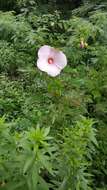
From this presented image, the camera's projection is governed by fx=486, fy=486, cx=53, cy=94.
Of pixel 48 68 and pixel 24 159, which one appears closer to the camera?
pixel 24 159

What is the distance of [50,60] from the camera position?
2840 mm

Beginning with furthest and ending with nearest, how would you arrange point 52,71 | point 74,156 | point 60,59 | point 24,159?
1. point 60,59
2. point 52,71
3. point 74,156
4. point 24,159

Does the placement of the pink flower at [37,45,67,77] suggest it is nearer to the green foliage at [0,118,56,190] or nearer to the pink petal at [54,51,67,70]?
the pink petal at [54,51,67,70]

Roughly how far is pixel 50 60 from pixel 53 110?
0.29 metres

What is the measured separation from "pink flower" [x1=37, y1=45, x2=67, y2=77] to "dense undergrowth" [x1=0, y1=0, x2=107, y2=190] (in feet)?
0.23

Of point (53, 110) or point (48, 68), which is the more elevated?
point (48, 68)

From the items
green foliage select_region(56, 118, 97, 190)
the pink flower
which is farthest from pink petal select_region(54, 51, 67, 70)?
green foliage select_region(56, 118, 97, 190)

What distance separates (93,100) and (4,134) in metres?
1.37

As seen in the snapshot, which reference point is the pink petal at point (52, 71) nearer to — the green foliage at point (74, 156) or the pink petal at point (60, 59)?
the pink petal at point (60, 59)

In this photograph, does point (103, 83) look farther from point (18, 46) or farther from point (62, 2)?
point (62, 2)

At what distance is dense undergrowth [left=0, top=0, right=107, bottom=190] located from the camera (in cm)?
213

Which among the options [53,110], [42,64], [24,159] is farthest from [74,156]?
[42,64]

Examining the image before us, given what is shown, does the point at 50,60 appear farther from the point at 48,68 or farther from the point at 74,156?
the point at 74,156

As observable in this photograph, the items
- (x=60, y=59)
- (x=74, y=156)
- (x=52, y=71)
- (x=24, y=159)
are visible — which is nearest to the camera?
(x=24, y=159)
